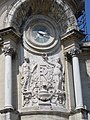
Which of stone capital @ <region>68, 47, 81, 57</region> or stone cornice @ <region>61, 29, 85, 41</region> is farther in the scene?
stone cornice @ <region>61, 29, 85, 41</region>

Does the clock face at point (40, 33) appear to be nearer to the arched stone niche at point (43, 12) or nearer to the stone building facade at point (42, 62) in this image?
the stone building facade at point (42, 62)

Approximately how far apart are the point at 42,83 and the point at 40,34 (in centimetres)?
240

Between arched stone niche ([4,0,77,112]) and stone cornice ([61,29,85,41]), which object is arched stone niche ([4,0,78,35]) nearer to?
arched stone niche ([4,0,77,112])

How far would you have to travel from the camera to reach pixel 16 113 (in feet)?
44.7

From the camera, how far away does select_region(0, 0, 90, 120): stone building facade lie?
14008mm

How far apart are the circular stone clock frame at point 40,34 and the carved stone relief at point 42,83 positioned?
0.49 meters

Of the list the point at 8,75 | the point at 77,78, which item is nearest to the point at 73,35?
the point at 77,78

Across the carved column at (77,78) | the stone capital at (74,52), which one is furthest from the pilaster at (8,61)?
the carved column at (77,78)

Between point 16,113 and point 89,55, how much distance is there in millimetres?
4553

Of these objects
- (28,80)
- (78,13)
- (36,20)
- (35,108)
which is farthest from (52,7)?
(35,108)

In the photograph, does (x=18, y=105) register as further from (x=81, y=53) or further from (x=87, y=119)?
(x=81, y=53)

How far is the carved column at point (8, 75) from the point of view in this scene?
13.6 metres

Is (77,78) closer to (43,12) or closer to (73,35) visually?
(73,35)

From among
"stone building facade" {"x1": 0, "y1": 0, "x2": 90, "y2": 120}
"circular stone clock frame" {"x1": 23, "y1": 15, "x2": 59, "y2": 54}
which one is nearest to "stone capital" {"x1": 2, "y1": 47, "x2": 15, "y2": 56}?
"stone building facade" {"x1": 0, "y1": 0, "x2": 90, "y2": 120}
